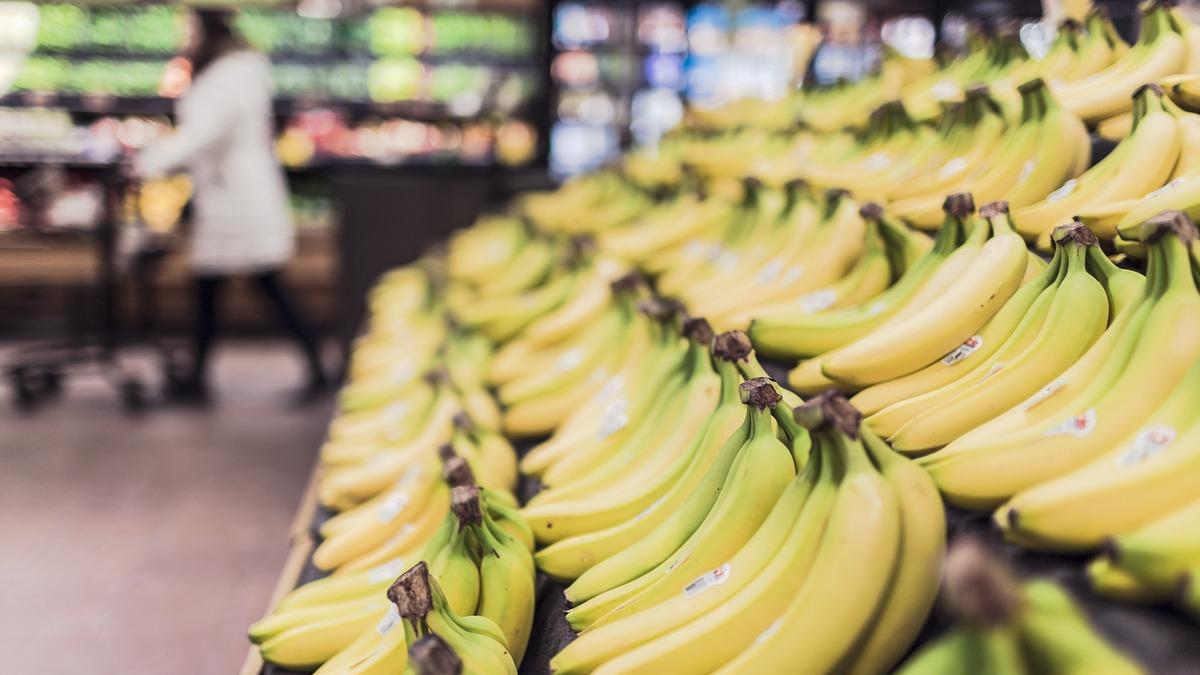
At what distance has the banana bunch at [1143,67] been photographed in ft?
5.73

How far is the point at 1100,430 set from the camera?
35.9 inches

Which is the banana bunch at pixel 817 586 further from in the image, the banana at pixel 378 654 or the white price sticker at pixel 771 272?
the white price sticker at pixel 771 272

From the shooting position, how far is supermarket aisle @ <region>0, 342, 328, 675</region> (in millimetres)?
2766

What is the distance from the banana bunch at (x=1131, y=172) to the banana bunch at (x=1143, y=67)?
26 centimetres

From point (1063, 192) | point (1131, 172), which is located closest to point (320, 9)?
point (1063, 192)

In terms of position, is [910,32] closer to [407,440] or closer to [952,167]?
[952,167]

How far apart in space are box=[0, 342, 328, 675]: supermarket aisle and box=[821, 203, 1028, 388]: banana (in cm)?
195

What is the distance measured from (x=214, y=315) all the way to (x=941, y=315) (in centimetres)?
444

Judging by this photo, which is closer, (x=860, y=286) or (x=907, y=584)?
(x=907, y=584)

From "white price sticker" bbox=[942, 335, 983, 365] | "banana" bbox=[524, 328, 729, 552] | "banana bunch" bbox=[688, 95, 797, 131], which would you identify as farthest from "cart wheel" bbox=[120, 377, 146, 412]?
"white price sticker" bbox=[942, 335, 983, 365]

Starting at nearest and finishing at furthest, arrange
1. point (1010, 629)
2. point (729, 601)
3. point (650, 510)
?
point (1010, 629)
point (729, 601)
point (650, 510)

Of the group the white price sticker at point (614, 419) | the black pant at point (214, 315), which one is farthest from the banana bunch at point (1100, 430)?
the black pant at point (214, 315)

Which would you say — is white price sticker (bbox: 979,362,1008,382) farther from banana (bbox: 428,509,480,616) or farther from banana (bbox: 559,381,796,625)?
banana (bbox: 428,509,480,616)

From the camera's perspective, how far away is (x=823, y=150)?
Answer: 2.64 metres
